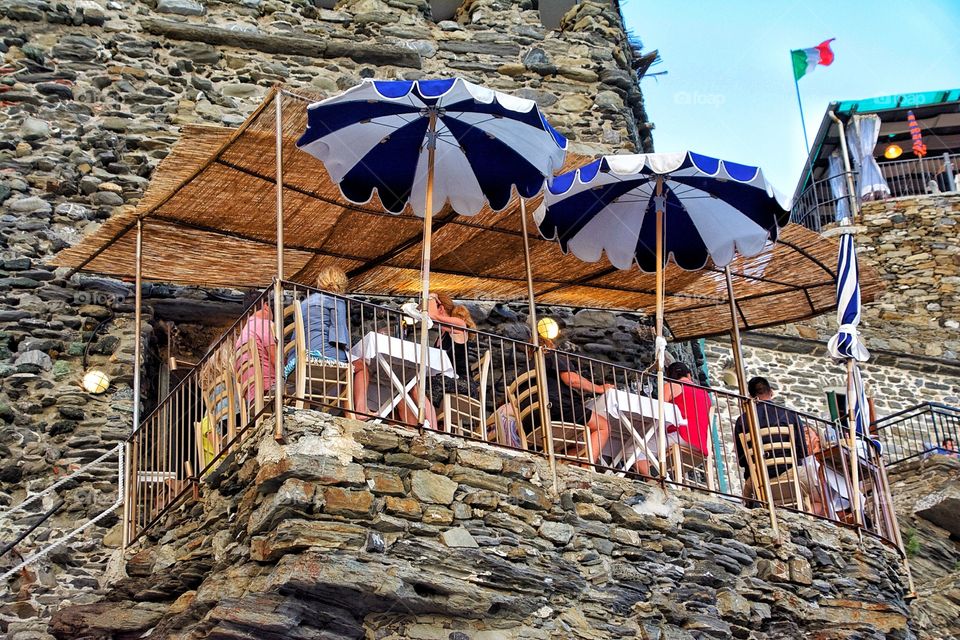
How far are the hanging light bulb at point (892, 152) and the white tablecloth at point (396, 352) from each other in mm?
19045

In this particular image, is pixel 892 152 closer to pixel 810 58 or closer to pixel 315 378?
pixel 810 58

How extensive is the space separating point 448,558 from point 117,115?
6.04m

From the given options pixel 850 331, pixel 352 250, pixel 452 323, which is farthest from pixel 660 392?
pixel 352 250

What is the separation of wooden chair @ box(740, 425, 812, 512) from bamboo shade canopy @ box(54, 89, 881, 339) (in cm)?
172

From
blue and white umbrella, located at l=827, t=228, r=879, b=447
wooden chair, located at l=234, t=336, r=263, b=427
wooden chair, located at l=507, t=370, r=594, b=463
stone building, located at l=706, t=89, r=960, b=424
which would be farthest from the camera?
stone building, located at l=706, t=89, r=960, b=424

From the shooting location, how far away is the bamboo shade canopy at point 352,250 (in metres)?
9.34

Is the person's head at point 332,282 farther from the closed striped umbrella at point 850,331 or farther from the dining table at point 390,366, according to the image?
the closed striped umbrella at point 850,331

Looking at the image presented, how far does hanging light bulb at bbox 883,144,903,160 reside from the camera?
84.8ft

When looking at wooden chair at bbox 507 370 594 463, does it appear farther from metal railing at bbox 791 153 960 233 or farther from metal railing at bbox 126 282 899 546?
metal railing at bbox 791 153 960 233

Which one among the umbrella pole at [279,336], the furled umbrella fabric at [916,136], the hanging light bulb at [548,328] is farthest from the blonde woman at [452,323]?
the furled umbrella fabric at [916,136]

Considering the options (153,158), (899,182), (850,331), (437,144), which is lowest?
(850,331)

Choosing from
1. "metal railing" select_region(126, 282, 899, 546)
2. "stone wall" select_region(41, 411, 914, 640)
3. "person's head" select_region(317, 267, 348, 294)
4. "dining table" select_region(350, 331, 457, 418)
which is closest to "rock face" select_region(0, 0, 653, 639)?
"stone wall" select_region(41, 411, 914, 640)

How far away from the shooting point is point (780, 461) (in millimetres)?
9875

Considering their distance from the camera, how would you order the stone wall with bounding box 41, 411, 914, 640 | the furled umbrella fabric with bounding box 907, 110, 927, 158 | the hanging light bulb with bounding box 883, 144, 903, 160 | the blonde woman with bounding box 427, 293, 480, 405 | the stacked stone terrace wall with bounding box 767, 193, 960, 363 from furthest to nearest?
1. the hanging light bulb with bounding box 883, 144, 903, 160
2. the furled umbrella fabric with bounding box 907, 110, 927, 158
3. the stacked stone terrace wall with bounding box 767, 193, 960, 363
4. the blonde woman with bounding box 427, 293, 480, 405
5. the stone wall with bounding box 41, 411, 914, 640
